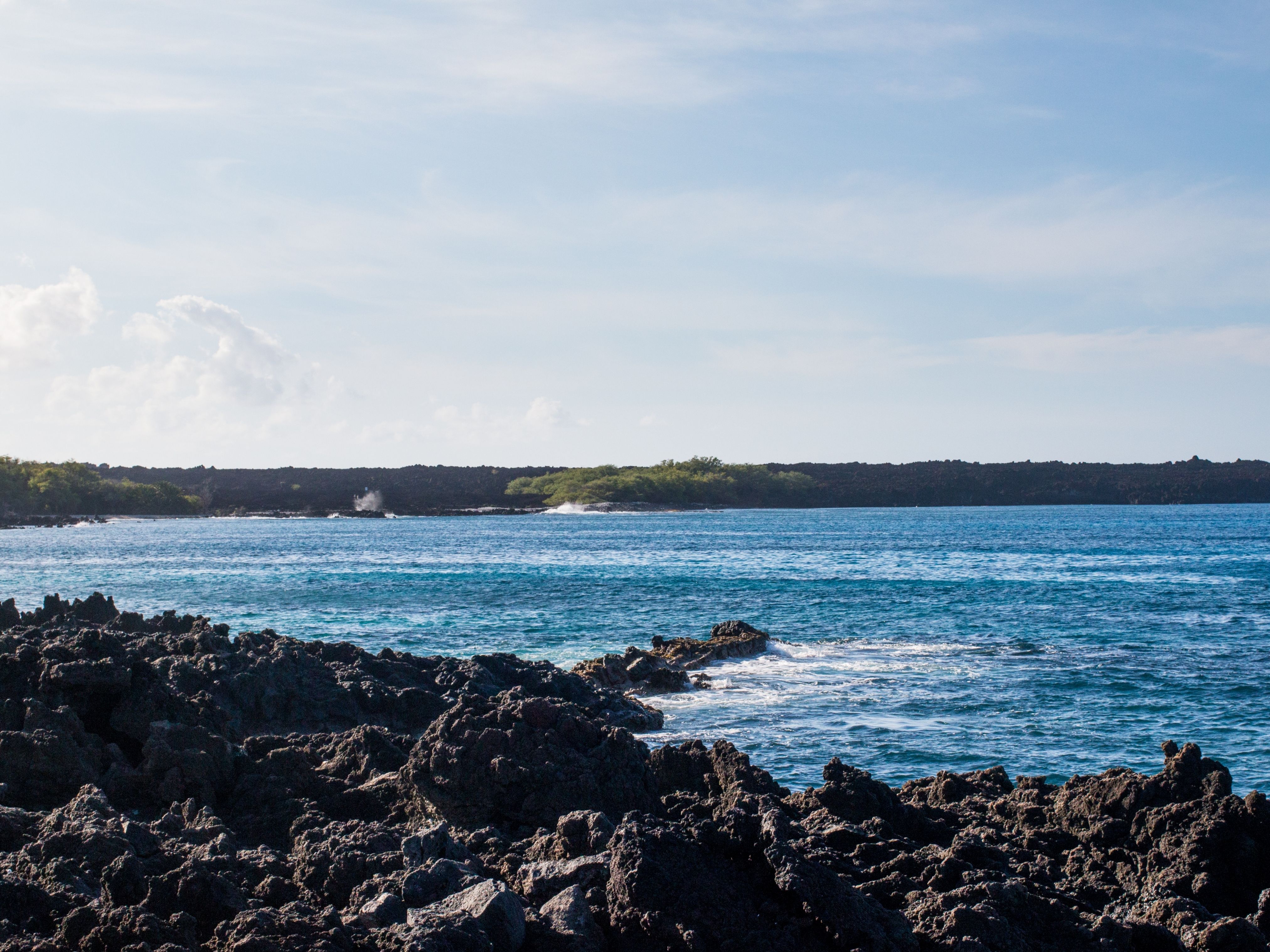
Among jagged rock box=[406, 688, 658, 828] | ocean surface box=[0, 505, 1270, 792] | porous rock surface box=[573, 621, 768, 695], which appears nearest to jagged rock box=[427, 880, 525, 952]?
jagged rock box=[406, 688, 658, 828]

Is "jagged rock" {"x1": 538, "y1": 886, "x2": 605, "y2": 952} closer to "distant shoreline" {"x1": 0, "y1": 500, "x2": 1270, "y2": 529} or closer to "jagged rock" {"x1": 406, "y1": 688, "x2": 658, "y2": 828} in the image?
"jagged rock" {"x1": 406, "y1": 688, "x2": 658, "y2": 828}

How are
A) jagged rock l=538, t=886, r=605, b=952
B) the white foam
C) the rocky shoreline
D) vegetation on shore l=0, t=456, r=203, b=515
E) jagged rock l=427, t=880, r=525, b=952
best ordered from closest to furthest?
1. jagged rock l=427, t=880, r=525, b=952
2. jagged rock l=538, t=886, r=605, b=952
3. the rocky shoreline
4. vegetation on shore l=0, t=456, r=203, b=515
5. the white foam

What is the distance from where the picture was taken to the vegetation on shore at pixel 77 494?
99875 millimetres

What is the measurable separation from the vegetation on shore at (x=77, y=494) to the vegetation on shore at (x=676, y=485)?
46.1m

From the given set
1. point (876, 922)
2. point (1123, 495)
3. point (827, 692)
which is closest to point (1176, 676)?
point (827, 692)

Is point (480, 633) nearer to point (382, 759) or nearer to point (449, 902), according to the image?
point (382, 759)

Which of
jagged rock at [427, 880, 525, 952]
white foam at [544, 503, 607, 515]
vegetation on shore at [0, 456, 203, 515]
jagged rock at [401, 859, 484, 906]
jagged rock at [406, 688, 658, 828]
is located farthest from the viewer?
white foam at [544, 503, 607, 515]

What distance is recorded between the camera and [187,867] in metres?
5.53

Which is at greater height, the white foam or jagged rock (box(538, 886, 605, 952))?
jagged rock (box(538, 886, 605, 952))

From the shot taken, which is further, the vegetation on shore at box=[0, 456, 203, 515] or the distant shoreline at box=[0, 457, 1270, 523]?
the distant shoreline at box=[0, 457, 1270, 523]

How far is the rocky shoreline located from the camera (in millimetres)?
5223

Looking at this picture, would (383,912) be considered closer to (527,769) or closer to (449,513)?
(527,769)

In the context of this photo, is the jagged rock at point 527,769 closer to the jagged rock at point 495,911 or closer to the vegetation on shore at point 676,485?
the jagged rock at point 495,911

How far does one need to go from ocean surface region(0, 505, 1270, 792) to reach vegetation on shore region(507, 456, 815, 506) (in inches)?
2732
